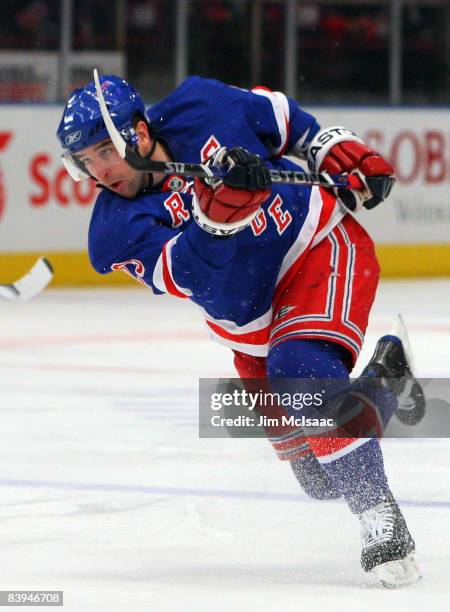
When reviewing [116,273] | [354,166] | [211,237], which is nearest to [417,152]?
[116,273]

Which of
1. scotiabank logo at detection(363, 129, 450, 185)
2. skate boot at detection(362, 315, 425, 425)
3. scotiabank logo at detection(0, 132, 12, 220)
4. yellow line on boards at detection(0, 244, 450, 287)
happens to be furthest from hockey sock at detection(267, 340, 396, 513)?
scotiabank logo at detection(363, 129, 450, 185)

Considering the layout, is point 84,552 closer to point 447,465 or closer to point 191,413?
point 447,465

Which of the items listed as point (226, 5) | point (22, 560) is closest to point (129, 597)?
point (22, 560)

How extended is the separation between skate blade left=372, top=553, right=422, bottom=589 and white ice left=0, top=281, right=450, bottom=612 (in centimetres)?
2

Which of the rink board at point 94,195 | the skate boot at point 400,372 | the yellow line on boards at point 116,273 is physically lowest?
the yellow line on boards at point 116,273

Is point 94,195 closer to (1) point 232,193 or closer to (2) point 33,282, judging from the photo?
(2) point 33,282

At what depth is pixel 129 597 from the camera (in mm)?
2406

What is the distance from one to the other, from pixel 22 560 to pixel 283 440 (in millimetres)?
599

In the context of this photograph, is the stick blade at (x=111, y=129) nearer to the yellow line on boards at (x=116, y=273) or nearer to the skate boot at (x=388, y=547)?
the skate boot at (x=388, y=547)

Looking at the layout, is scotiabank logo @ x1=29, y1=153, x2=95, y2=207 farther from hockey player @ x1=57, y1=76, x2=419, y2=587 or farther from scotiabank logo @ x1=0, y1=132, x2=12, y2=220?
hockey player @ x1=57, y1=76, x2=419, y2=587

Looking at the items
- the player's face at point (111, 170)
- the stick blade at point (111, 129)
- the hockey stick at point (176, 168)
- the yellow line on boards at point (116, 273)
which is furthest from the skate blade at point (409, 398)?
the yellow line on boards at point (116, 273)

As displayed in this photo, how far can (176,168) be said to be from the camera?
2383 mm

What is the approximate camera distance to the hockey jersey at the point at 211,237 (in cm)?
265

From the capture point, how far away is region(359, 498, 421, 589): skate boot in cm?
249
